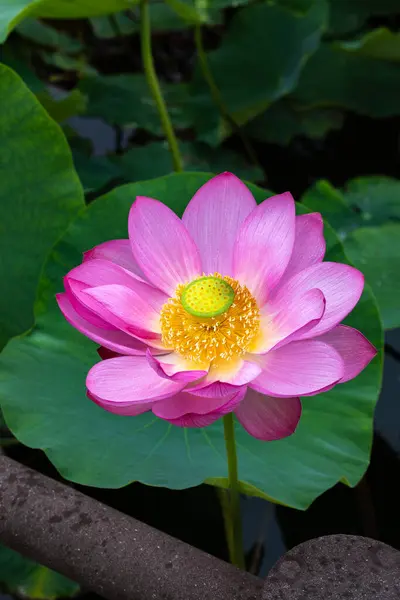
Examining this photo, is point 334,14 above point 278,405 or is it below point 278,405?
below

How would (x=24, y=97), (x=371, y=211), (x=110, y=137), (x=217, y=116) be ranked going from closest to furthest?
(x=24, y=97) → (x=371, y=211) → (x=217, y=116) → (x=110, y=137)

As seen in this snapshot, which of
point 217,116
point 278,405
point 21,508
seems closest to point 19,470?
point 21,508

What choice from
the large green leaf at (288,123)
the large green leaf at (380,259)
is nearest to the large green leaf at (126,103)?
the large green leaf at (288,123)

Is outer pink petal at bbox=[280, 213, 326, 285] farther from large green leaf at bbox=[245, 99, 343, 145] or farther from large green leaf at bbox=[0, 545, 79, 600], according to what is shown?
large green leaf at bbox=[245, 99, 343, 145]

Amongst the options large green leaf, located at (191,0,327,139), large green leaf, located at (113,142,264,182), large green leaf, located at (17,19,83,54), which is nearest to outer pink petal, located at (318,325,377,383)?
large green leaf, located at (113,142,264,182)

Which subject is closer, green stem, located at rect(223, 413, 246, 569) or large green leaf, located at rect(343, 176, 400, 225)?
green stem, located at rect(223, 413, 246, 569)

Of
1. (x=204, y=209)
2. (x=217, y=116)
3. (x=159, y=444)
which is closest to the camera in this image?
(x=204, y=209)

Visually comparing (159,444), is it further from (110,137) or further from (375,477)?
(110,137)
